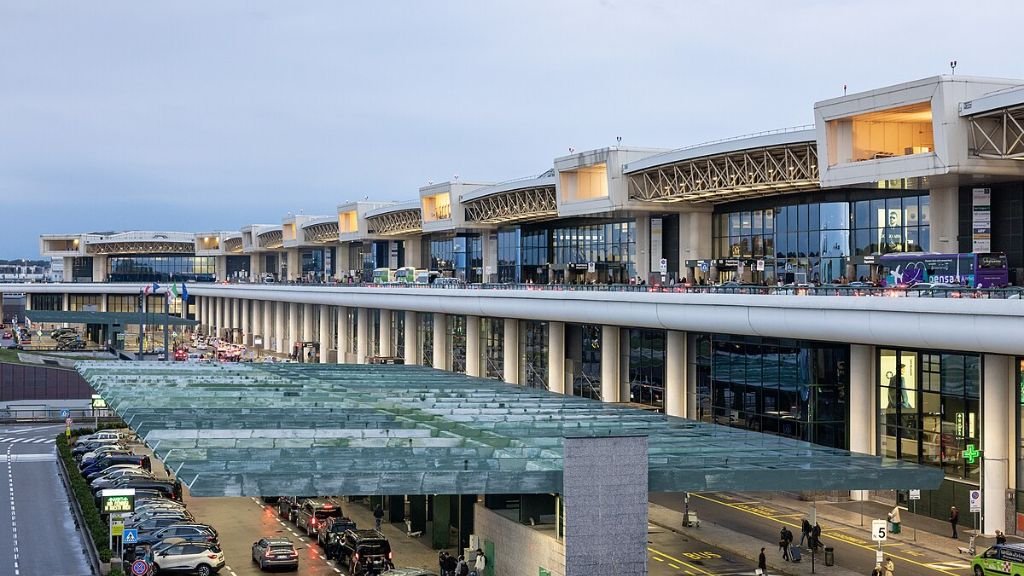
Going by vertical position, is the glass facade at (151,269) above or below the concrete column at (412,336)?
above

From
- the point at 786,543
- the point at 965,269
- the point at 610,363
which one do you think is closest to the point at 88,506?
the point at 786,543

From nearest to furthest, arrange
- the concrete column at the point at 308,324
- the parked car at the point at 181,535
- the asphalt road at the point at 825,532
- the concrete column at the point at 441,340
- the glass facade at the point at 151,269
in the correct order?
the parked car at the point at 181,535
the asphalt road at the point at 825,532
the concrete column at the point at 441,340
the concrete column at the point at 308,324
the glass facade at the point at 151,269

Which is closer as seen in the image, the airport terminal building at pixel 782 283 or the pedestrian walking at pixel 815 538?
the pedestrian walking at pixel 815 538

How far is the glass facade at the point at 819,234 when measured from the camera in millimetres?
56281

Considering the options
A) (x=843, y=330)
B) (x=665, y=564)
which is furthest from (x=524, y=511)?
(x=843, y=330)

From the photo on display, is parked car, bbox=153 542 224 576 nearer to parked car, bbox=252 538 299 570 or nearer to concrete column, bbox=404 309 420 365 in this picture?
parked car, bbox=252 538 299 570

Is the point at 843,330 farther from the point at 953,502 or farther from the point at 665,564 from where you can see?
the point at 665,564

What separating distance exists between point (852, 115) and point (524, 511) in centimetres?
2518

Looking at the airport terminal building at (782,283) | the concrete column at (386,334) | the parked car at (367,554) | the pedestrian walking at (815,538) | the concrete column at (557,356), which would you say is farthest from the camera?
the concrete column at (386,334)

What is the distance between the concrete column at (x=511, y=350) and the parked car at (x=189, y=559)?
45019 millimetres

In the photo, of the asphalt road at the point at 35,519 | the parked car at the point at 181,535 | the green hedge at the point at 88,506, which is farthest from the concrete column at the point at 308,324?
the parked car at the point at 181,535

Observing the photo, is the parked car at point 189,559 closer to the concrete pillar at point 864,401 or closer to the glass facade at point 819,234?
the concrete pillar at point 864,401

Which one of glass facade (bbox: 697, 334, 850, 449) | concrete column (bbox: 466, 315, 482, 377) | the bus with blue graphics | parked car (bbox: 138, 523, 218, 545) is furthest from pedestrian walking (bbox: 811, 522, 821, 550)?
concrete column (bbox: 466, 315, 482, 377)

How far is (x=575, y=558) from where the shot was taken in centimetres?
3056
